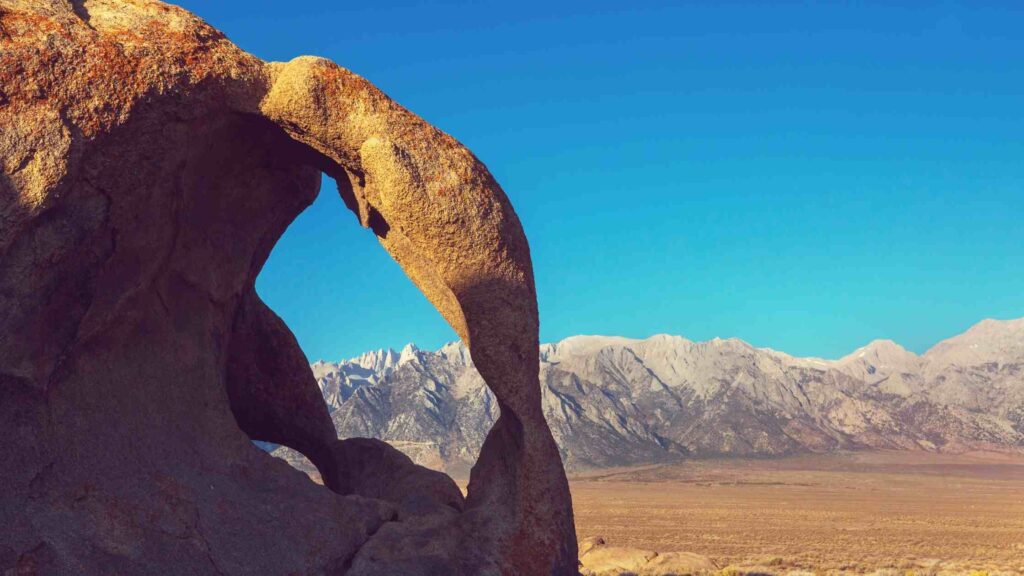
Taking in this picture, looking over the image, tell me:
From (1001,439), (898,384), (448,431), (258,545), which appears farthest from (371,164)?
(898,384)

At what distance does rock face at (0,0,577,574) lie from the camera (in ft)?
24.9

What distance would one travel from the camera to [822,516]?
40.4 m

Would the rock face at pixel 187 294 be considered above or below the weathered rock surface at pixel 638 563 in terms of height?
above

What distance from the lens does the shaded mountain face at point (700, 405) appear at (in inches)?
4210

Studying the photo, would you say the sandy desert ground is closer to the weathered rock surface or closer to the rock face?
the weathered rock surface

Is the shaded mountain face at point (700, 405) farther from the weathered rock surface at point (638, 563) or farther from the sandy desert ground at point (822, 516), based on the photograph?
the weathered rock surface at point (638, 563)

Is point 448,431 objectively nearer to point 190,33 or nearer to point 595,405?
point 595,405

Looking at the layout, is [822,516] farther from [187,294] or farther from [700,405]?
[700,405]

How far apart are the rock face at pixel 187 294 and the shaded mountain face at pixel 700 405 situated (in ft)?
287

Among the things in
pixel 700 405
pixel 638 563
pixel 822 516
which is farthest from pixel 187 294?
pixel 700 405

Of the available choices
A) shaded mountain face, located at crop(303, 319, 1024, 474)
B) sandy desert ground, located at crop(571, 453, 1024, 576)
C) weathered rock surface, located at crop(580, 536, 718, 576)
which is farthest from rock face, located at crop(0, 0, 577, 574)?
shaded mountain face, located at crop(303, 319, 1024, 474)

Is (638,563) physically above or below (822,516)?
above

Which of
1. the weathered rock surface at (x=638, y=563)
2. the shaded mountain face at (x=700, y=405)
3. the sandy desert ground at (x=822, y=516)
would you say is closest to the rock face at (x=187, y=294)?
the weathered rock surface at (x=638, y=563)

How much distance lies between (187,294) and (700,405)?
124 metres
